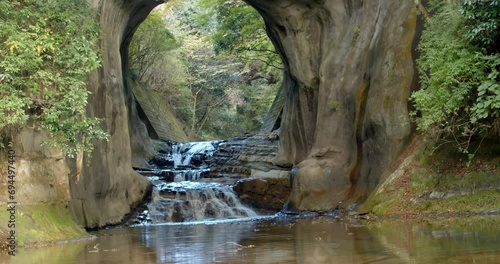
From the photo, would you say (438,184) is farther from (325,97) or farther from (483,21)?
(325,97)

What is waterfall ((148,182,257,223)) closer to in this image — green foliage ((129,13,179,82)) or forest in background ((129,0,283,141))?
green foliage ((129,13,179,82))

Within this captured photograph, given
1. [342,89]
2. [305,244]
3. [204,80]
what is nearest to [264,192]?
[342,89]

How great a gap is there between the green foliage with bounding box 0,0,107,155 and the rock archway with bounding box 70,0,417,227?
136 inches

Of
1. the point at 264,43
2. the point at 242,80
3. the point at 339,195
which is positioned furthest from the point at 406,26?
the point at 242,80

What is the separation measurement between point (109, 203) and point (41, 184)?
5227 millimetres

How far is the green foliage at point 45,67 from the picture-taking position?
38.3 feet

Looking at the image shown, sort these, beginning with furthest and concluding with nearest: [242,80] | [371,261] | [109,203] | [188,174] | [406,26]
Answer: [242,80], [188,174], [109,203], [406,26], [371,261]

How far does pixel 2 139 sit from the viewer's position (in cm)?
1291

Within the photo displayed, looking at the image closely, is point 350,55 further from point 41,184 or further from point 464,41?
point 41,184

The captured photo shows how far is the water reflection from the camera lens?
7988 millimetres

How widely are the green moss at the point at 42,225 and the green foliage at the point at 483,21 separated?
9.87 m

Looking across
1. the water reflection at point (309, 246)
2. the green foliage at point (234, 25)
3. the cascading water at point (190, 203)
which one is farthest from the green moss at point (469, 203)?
the green foliage at point (234, 25)

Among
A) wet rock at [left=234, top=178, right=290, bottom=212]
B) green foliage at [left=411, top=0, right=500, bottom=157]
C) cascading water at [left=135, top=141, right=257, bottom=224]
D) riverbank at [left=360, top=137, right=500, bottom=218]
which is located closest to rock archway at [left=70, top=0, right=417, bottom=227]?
cascading water at [left=135, top=141, right=257, bottom=224]

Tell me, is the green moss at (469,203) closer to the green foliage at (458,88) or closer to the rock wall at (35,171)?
the green foliage at (458,88)
